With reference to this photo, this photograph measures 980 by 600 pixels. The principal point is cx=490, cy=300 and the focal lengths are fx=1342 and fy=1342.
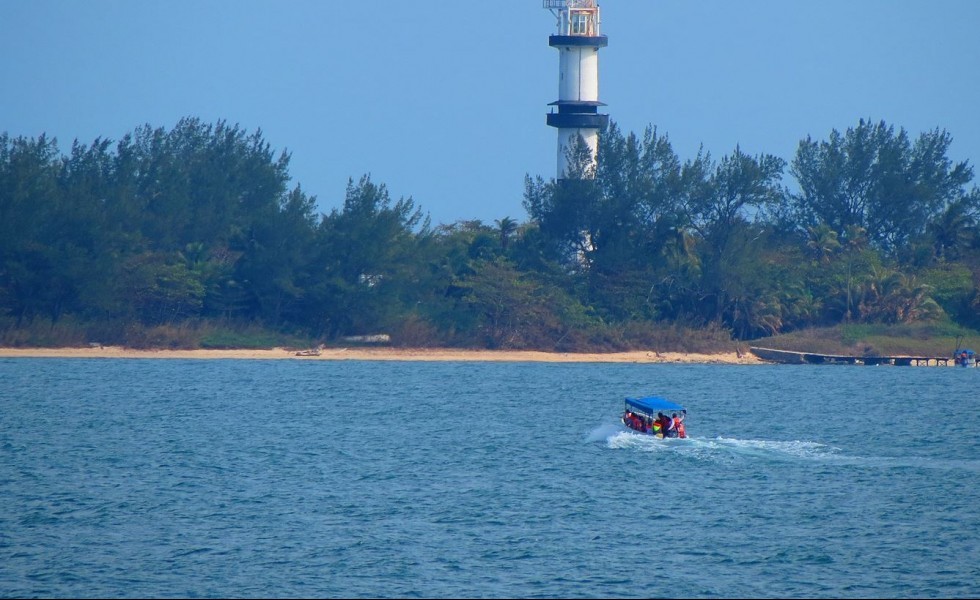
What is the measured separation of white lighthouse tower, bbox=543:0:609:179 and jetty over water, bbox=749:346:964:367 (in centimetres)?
1728

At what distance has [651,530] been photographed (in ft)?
106

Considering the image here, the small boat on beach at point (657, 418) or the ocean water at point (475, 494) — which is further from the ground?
the small boat on beach at point (657, 418)

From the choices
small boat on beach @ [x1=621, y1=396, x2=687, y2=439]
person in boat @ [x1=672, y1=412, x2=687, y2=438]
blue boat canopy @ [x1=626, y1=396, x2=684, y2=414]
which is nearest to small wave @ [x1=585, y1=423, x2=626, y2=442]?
small boat on beach @ [x1=621, y1=396, x2=687, y2=439]

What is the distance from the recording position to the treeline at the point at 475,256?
3054 inches

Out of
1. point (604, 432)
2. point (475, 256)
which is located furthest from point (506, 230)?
point (604, 432)

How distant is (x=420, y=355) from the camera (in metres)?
80.8

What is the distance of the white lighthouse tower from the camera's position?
87750 mm

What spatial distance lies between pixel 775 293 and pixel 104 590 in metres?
64.2

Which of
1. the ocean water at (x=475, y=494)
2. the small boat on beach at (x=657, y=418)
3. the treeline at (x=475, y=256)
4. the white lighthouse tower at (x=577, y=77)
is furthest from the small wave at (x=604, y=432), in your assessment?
the white lighthouse tower at (x=577, y=77)

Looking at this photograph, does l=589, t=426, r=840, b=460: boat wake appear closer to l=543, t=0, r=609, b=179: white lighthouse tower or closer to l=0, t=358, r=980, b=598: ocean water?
l=0, t=358, r=980, b=598: ocean water

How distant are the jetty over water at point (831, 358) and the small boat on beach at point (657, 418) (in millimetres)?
35089

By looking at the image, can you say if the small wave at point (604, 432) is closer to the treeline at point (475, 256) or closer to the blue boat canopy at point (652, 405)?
the blue boat canopy at point (652, 405)

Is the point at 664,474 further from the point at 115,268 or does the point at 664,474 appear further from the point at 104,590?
the point at 115,268

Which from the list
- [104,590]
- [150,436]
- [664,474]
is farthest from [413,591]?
[150,436]
